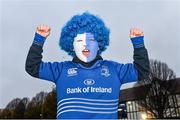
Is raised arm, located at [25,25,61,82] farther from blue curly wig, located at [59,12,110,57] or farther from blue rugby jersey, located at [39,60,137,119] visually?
blue curly wig, located at [59,12,110,57]

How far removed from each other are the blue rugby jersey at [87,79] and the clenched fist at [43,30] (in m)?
0.04

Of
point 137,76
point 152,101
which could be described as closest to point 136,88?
point 152,101

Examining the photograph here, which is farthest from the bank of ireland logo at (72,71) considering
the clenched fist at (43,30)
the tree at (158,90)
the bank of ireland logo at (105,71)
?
the tree at (158,90)

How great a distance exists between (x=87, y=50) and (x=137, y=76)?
0.56m

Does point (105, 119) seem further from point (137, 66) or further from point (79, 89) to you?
point (137, 66)

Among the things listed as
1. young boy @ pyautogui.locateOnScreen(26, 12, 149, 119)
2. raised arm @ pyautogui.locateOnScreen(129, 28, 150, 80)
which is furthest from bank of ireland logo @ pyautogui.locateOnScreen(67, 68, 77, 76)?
raised arm @ pyautogui.locateOnScreen(129, 28, 150, 80)

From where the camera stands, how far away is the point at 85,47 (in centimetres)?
304

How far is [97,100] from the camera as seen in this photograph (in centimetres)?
285

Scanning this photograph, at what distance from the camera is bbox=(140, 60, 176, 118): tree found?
33000 millimetres

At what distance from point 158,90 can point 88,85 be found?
103ft

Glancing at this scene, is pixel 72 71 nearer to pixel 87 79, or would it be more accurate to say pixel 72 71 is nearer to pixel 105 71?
pixel 87 79

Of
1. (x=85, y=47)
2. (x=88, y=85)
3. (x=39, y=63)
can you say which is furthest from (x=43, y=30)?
(x=88, y=85)

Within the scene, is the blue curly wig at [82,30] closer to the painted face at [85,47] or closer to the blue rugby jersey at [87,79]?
the painted face at [85,47]

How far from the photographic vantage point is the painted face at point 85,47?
9.89ft
